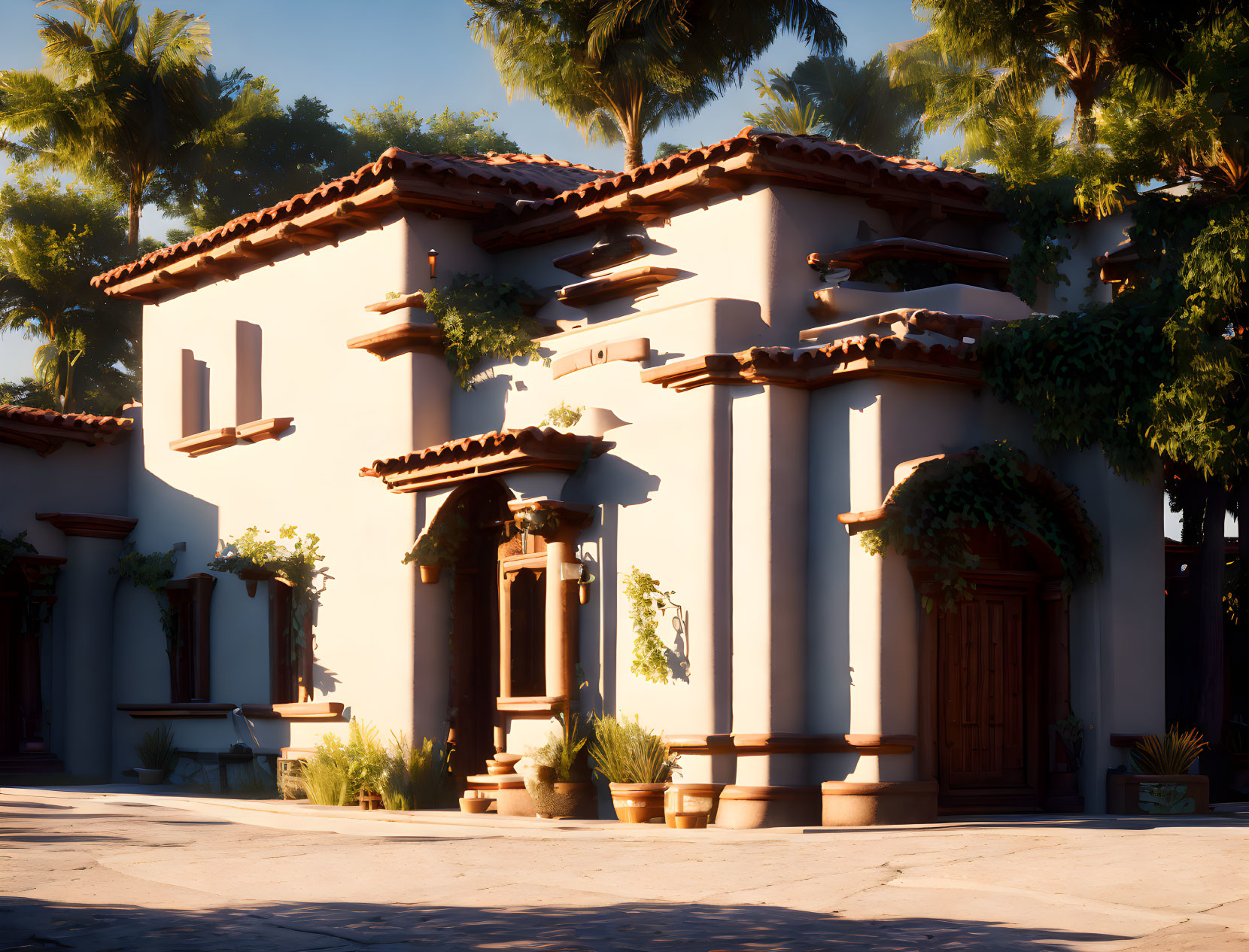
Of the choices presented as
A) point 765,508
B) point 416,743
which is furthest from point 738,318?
point 416,743

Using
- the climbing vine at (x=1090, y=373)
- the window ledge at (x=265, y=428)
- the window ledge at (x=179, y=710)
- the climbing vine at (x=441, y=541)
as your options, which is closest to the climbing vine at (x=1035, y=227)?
the climbing vine at (x=1090, y=373)

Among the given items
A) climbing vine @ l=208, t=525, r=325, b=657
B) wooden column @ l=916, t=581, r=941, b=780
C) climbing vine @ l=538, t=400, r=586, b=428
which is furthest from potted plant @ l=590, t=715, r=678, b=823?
climbing vine @ l=208, t=525, r=325, b=657

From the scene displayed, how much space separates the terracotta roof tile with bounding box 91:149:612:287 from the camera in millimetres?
15859

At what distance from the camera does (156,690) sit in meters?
19.7

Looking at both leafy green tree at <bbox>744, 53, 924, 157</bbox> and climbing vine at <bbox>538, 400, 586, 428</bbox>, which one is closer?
climbing vine at <bbox>538, 400, 586, 428</bbox>

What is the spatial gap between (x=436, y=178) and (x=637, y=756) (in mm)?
6705

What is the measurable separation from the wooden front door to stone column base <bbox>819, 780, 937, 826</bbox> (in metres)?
0.67

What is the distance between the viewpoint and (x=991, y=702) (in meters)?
13.8

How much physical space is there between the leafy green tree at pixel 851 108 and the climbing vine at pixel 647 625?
1979cm

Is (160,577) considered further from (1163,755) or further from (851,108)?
(851,108)

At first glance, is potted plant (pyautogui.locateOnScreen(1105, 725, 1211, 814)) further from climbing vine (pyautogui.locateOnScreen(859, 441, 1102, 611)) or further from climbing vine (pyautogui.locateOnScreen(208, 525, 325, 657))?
climbing vine (pyautogui.locateOnScreen(208, 525, 325, 657))

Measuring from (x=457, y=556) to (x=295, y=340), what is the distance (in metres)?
4.01

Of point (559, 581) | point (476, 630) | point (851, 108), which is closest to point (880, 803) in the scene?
point (559, 581)

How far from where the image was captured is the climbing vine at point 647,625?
44.7ft
